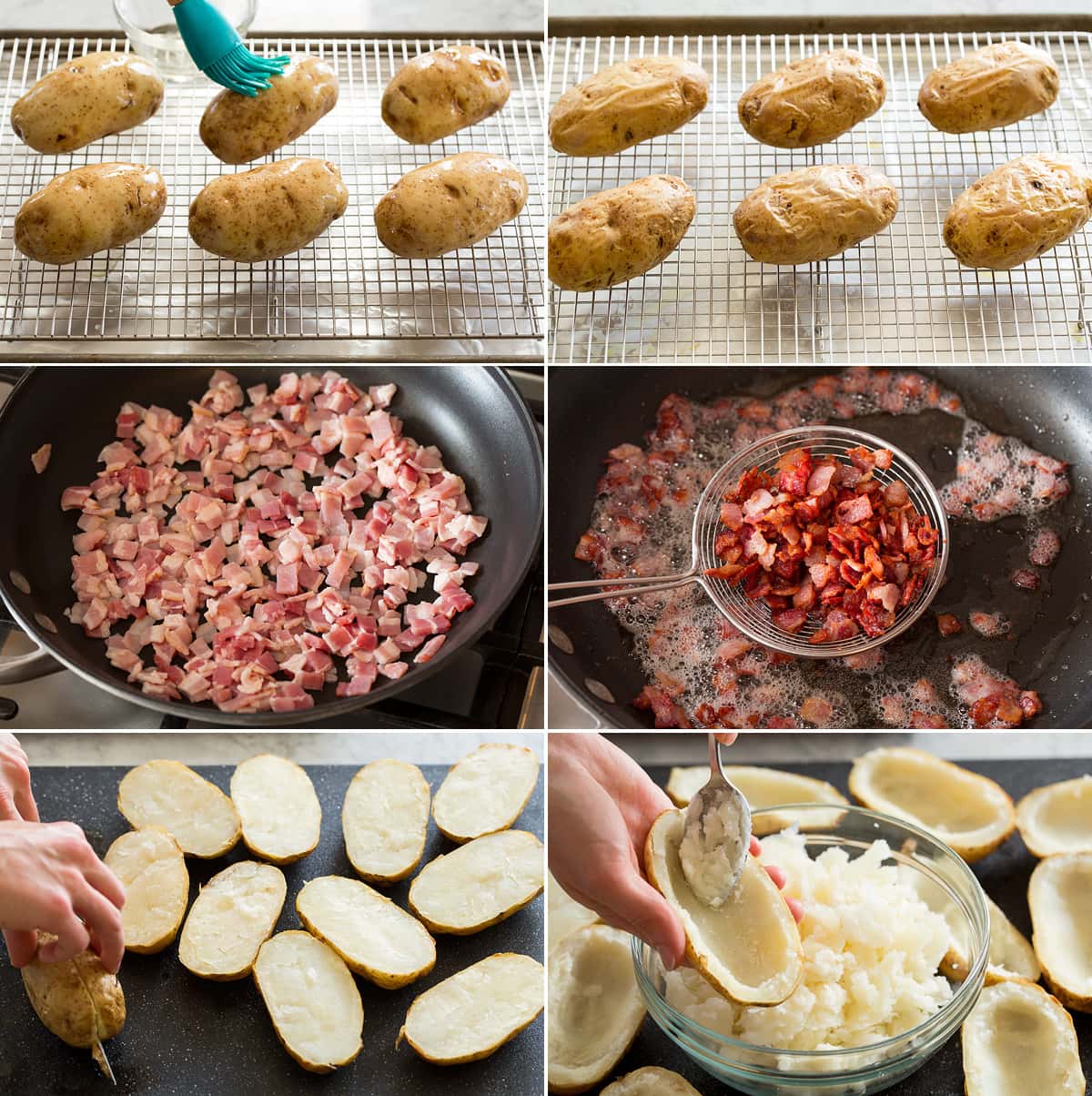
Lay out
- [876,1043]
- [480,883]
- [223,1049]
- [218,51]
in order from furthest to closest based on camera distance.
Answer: [218,51] < [480,883] < [223,1049] < [876,1043]

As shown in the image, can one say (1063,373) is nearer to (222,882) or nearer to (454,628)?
(454,628)

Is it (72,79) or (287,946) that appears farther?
(72,79)

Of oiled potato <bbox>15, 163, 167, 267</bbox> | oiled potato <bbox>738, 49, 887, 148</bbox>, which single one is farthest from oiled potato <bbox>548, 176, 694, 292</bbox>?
oiled potato <bbox>15, 163, 167, 267</bbox>

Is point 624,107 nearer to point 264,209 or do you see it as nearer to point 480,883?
point 264,209

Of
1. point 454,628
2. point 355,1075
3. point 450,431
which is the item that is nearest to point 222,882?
point 355,1075

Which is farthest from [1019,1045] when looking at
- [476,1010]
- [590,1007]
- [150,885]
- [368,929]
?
[150,885]
